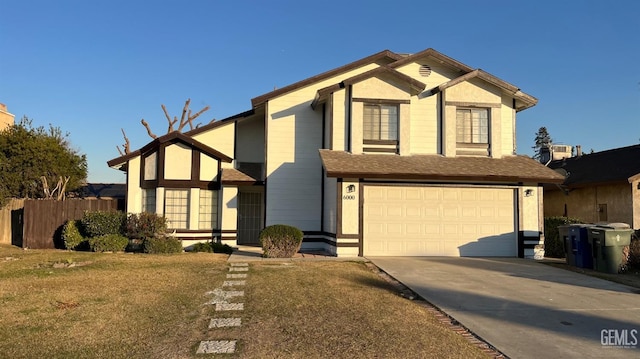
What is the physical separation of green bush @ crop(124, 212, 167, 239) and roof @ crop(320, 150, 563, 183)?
6.15m

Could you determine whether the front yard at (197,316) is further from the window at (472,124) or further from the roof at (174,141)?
the window at (472,124)

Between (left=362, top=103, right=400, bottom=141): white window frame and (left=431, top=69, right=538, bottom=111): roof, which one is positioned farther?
(left=431, top=69, right=538, bottom=111): roof

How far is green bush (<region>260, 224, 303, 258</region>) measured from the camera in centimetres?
1382

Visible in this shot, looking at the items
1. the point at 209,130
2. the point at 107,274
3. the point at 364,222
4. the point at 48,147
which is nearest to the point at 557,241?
the point at 364,222

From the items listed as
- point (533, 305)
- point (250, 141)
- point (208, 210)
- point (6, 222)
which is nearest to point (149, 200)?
point (208, 210)

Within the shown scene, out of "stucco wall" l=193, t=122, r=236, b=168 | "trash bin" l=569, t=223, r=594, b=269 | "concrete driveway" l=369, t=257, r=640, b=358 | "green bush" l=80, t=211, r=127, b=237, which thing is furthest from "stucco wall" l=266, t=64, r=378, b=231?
"trash bin" l=569, t=223, r=594, b=269

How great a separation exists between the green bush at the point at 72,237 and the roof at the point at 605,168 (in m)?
19.5

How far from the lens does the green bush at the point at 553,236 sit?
1669 centimetres

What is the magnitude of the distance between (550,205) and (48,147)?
1078 inches

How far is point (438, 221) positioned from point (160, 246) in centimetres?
947

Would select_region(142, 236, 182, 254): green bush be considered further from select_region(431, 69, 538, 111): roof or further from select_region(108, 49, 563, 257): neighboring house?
select_region(431, 69, 538, 111): roof

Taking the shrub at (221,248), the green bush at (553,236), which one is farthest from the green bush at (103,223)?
the green bush at (553,236)

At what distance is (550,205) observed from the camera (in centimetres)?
2477

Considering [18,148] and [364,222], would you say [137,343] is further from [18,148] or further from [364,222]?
[18,148]
